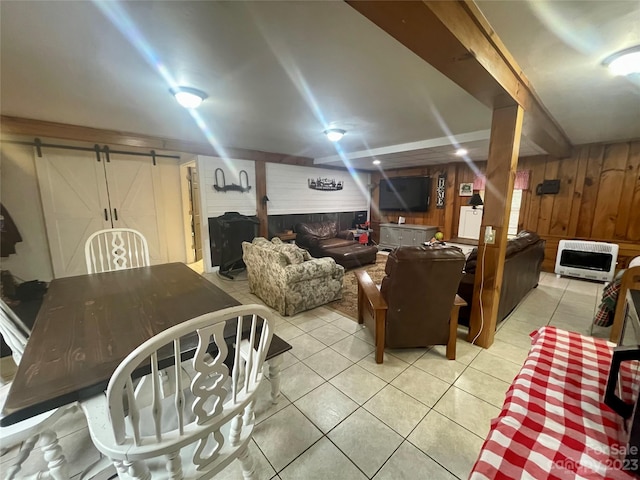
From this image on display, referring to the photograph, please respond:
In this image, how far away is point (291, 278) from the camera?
9.87ft

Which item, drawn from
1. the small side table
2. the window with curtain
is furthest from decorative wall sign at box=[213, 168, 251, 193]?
the window with curtain

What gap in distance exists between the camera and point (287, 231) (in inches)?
241

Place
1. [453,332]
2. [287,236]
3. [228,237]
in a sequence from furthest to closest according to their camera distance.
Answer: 1. [287,236]
2. [228,237]
3. [453,332]

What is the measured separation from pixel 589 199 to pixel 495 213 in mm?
3991

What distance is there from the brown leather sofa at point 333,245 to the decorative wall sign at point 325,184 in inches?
39.9

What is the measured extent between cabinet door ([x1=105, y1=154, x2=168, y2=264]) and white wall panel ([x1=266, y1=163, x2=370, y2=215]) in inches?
85.1

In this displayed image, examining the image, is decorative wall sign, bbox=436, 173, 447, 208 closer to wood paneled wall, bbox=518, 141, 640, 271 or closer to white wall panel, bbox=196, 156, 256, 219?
wood paneled wall, bbox=518, 141, 640, 271

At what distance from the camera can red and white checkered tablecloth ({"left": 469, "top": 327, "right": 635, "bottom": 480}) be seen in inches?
23.5

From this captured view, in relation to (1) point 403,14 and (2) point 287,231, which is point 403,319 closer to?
(1) point 403,14

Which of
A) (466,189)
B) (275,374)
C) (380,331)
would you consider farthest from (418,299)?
(466,189)

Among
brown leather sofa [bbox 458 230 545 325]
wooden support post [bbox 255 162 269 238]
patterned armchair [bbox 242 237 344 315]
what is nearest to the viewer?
brown leather sofa [bbox 458 230 545 325]

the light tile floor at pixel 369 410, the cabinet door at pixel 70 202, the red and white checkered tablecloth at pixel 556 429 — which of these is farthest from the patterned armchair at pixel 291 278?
the cabinet door at pixel 70 202

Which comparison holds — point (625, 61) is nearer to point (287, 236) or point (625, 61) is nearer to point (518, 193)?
point (518, 193)

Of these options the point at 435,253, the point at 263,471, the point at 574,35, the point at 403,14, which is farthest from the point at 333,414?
the point at 574,35
